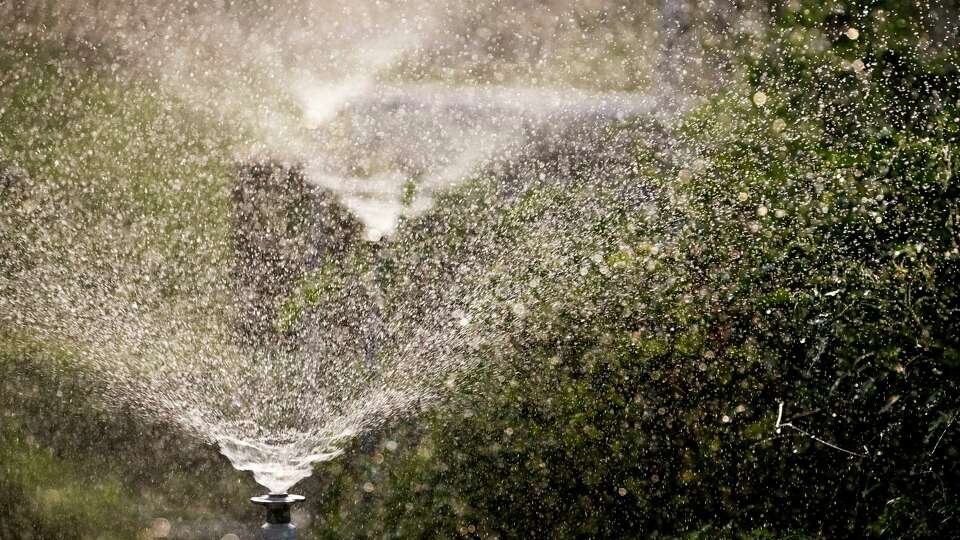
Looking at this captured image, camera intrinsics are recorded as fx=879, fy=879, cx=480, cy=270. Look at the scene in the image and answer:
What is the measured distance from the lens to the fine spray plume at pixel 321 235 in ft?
15.9

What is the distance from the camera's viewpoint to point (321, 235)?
5.73 meters

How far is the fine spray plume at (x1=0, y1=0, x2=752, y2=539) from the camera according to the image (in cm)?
486

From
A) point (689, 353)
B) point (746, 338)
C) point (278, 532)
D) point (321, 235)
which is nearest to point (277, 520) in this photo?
point (278, 532)

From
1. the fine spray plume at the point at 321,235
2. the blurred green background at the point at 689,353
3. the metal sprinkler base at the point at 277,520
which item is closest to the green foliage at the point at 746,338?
the blurred green background at the point at 689,353

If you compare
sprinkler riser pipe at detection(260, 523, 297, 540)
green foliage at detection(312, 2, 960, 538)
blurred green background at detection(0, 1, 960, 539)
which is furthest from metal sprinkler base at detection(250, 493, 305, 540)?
green foliage at detection(312, 2, 960, 538)

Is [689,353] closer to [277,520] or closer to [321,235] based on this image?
[277,520]

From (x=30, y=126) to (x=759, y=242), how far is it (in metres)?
5.76

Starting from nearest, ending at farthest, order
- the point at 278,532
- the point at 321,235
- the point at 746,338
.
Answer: the point at 278,532 → the point at 746,338 → the point at 321,235

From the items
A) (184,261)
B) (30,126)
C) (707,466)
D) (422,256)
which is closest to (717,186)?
(707,466)

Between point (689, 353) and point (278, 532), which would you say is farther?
point (689, 353)

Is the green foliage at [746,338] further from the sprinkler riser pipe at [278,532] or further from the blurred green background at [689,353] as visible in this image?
the sprinkler riser pipe at [278,532]

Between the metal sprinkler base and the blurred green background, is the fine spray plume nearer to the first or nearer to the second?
the metal sprinkler base

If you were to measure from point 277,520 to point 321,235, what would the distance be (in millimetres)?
3172

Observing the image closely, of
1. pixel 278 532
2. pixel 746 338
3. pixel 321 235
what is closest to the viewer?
pixel 278 532
